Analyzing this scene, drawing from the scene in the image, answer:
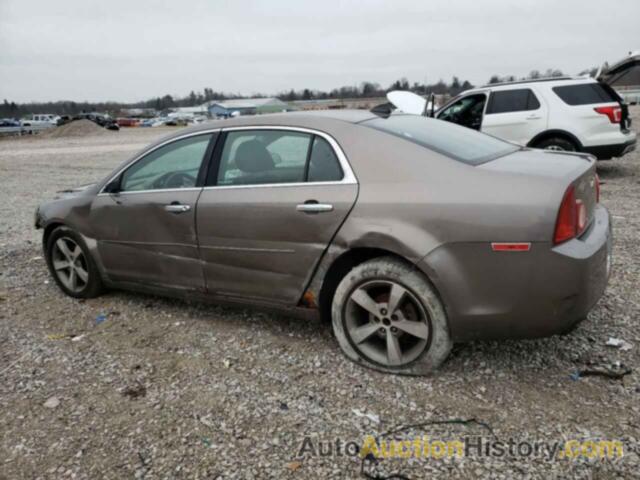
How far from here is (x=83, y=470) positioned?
2.49 meters

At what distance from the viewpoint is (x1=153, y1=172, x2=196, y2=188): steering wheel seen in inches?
151

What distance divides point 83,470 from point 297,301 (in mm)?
1521

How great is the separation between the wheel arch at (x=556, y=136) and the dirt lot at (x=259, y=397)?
526cm

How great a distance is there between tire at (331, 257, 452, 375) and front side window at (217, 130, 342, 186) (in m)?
0.67

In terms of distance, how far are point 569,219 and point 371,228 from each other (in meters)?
1.04

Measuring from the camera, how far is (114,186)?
421cm

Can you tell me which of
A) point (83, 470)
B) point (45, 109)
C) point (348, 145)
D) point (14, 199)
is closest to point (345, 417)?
point (83, 470)

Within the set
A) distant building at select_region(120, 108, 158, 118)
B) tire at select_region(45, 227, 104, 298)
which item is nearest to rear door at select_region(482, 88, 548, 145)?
tire at select_region(45, 227, 104, 298)

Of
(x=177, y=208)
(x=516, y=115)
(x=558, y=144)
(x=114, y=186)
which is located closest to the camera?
(x=177, y=208)

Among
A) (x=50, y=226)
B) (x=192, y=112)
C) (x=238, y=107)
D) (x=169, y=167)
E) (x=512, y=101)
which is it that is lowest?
(x=50, y=226)

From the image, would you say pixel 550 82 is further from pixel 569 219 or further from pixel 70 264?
pixel 70 264

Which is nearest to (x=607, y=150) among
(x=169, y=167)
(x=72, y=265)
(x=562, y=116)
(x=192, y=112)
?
(x=562, y=116)

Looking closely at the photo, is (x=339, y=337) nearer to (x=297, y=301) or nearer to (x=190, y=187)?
(x=297, y=301)

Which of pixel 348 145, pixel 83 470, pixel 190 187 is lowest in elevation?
pixel 83 470
